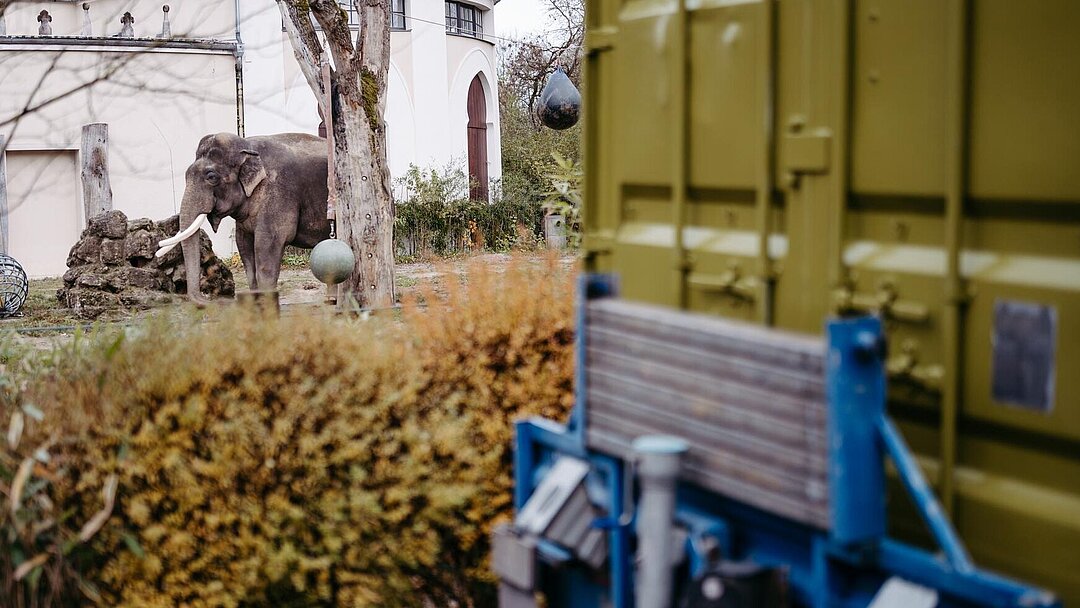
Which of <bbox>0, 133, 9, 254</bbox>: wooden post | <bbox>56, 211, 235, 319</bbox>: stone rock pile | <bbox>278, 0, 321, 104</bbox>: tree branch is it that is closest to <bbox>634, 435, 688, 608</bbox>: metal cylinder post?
<bbox>278, 0, 321, 104</bbox>: tree branch

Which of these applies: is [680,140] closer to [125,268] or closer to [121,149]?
[125,268]

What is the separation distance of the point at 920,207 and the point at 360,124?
10.6 m

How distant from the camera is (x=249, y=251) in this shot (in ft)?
49.8

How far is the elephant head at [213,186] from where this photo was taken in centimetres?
1369

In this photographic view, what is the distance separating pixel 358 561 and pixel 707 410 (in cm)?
159

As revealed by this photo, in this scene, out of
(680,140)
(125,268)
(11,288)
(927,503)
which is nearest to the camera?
(927,503)

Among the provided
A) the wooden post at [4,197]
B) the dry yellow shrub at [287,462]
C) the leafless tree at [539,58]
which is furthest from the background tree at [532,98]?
the dry yellow shrub at [287,462]

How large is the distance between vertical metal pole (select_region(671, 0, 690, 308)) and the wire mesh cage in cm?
1398

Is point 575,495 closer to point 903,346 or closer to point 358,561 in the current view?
point 358,561

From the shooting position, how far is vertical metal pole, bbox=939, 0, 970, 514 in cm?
256

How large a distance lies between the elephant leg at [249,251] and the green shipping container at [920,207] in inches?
473

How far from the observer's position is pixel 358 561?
13.2 ft

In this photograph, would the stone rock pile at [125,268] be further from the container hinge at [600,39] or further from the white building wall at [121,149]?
the container hinge at [600,39]

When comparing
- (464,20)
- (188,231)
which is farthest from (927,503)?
(464,20)
